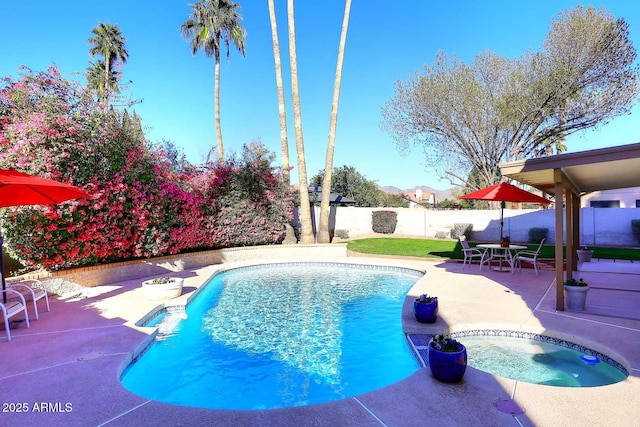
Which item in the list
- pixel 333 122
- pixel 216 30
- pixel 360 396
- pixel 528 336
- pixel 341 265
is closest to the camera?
pixel 360 396

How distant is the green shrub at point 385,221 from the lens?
938 inches

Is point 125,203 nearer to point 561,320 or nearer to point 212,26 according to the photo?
point 561,320

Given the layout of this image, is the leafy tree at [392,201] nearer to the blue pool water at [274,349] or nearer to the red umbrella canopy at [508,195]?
the red umbrella canopy at [508,195]

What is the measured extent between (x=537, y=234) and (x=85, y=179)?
19942 millimetres

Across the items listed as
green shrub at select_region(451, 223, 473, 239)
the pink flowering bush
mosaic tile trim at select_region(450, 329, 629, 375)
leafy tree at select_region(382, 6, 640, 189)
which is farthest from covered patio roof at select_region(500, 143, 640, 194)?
green shrub at select_region(451, 223, 473, 239)

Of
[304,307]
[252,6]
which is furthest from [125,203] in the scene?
[252,6]

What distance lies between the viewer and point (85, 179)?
28.1 feet

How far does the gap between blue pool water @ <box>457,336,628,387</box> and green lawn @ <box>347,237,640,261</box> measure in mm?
9196

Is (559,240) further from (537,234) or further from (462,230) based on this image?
(462,230)

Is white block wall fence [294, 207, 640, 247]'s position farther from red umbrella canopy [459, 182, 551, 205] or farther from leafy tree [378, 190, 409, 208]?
leafy tree [378, 190, 409, 208]

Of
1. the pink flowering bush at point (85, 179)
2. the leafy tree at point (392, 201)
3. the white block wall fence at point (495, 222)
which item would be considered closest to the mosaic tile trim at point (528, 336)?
the pink flowering bush at point (85, 179)

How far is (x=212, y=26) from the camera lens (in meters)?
21.0

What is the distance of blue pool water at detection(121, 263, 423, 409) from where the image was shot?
4.34 meters

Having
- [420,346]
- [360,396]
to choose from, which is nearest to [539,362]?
[420,346]
